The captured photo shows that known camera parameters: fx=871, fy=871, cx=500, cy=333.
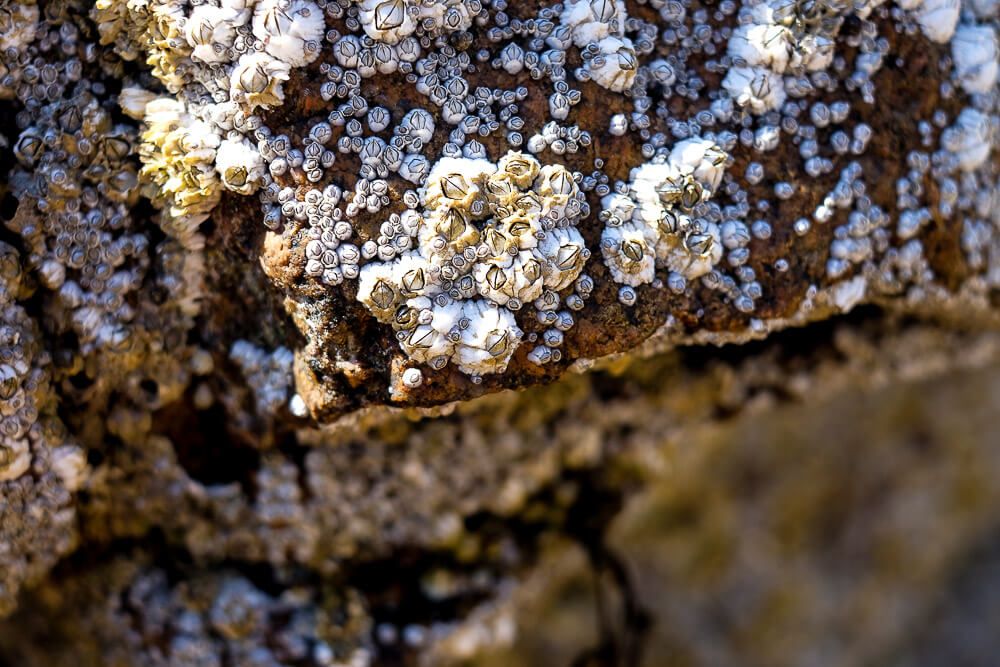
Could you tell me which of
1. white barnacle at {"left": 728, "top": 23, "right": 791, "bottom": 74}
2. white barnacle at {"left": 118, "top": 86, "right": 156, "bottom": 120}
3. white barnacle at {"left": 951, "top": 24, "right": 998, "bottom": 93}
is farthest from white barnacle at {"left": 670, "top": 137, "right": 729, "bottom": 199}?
white barnacle at {"left": 118, "top": 86, "right": 156, "bottom": 120}

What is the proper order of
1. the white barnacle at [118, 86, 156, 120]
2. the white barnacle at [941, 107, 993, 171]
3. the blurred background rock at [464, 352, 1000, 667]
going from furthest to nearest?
1. the blurred background rock at [464, 352, 1000, 667]
2. the white barnacle at [941, 107, 993, 171]
3. the white barnacle at [118, 86, 156, 120]

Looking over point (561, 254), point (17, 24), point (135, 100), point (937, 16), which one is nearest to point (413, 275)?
point (561, 254)

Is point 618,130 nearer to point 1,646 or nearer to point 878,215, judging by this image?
point 878,215

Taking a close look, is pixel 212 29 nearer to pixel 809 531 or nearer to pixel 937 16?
pixel 937 16

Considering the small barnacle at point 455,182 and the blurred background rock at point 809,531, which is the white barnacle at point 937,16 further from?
the blurred background rock at point 809,531

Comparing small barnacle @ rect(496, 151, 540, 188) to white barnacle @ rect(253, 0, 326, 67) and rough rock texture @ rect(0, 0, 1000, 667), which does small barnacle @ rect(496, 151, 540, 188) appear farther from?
white barnacle @ rect(253, 0, 326, 67)

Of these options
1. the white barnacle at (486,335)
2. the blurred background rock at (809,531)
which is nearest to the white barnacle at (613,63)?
the white barnacle at (486,335)
